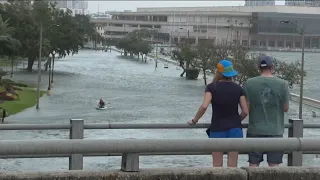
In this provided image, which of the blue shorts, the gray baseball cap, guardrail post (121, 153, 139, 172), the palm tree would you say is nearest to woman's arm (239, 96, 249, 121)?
the blue shorts

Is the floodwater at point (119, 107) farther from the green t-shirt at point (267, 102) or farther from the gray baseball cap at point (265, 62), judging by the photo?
the gray baseball cap at point (265, 62)

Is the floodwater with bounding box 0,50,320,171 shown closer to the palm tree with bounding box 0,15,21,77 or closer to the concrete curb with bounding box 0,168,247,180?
the concrete curb with bounding box 0,168,247,180

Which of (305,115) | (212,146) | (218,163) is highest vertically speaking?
(212,146)

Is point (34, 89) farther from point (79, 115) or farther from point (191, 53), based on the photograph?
point (191, 53)

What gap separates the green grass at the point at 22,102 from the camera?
155 feet

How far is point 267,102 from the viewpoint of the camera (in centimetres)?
757

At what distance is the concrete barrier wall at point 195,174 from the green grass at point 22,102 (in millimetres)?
40625

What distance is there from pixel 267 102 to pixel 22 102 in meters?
47.3

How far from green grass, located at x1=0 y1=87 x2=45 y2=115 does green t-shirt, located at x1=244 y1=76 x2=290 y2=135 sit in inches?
1535

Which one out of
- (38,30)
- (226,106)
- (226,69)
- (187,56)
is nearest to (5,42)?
(38,30)

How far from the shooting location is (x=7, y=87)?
5638 cm

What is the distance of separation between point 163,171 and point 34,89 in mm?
61949

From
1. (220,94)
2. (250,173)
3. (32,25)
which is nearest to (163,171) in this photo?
(250,173)

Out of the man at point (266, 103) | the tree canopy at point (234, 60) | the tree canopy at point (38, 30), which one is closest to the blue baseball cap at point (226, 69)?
the man at point (266, 103)
